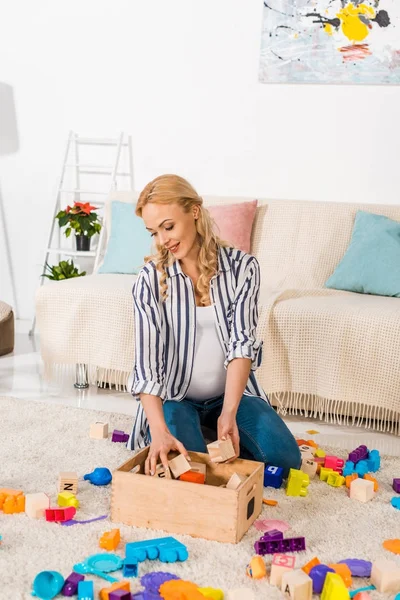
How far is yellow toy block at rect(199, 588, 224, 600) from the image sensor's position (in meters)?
1.49

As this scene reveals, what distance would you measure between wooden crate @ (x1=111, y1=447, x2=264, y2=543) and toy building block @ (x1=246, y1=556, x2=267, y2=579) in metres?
0.13

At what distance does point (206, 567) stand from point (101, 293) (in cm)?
164

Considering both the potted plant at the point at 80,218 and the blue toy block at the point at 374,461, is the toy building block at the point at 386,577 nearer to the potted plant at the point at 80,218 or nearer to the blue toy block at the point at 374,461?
the blue toy block at the point at 374,461

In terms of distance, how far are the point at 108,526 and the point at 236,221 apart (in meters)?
1.98

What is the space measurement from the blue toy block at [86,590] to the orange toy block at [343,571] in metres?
0.50

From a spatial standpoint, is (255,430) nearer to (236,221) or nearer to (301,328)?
(301,328)

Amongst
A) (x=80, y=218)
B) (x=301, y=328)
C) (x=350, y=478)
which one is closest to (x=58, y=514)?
(x=350, y=478)

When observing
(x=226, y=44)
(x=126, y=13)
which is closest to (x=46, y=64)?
(x=126, y=13)

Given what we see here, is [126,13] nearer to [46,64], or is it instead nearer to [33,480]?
[46,64]

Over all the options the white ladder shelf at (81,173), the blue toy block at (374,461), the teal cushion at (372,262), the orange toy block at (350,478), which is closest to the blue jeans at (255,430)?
the orange toy block at (350,478)

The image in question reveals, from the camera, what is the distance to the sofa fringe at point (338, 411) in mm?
2814

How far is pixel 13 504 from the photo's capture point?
1.88 meters

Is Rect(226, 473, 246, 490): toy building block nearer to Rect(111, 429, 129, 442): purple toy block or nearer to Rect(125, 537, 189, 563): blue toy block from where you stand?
Rect(125, 537, 189, 563): blue toy block

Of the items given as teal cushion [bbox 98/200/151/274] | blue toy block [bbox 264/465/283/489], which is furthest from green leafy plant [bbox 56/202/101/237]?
blue toy block [bbox 264/465/283/489]
